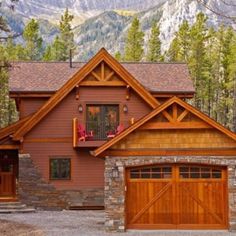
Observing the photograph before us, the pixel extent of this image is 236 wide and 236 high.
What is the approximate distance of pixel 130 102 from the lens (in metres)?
28.1

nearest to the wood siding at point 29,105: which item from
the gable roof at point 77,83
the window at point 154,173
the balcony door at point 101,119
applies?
the gable roof at point 77,83

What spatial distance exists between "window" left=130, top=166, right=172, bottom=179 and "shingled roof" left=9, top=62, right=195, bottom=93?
9.39 meters

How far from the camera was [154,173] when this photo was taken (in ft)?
66.1

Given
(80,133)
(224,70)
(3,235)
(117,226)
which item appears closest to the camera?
(3,235)

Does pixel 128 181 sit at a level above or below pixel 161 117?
below

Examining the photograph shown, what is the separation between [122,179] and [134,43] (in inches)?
1472

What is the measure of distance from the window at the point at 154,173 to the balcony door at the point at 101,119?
7.66 meters

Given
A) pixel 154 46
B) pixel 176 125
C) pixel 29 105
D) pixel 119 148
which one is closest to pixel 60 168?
pixel 29 105

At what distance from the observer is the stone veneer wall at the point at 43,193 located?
26844 millimetres

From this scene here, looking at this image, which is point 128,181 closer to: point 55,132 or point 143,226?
point 143,226

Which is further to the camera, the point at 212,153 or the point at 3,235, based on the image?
the point at 212,153

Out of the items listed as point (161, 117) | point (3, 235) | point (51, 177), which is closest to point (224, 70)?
point (51, 177)

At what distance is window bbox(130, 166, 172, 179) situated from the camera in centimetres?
2011

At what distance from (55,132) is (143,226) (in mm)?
8974
